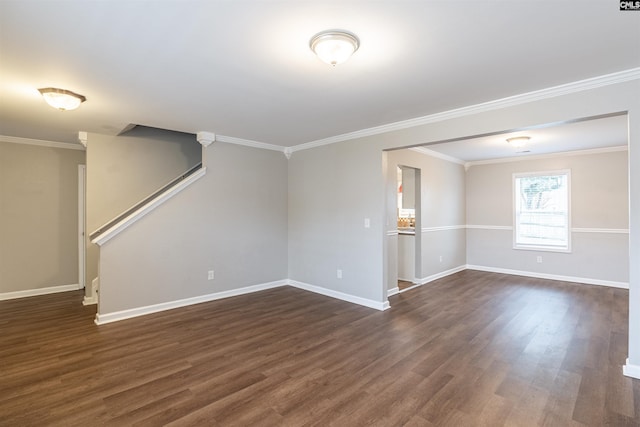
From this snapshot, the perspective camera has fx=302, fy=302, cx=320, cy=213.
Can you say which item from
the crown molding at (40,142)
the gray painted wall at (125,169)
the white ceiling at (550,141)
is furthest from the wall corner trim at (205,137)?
the white ceiling at (550,141)

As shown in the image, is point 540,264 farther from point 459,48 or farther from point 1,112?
point 1,112

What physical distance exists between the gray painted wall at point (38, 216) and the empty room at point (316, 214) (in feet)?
0.10

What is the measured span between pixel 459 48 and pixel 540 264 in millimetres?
5786

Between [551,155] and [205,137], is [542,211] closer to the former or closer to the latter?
[551,155]

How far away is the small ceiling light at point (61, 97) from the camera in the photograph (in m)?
2.87

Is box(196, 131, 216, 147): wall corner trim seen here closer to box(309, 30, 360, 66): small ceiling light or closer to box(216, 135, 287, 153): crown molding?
box(216, 135, 287, 153): crown molding

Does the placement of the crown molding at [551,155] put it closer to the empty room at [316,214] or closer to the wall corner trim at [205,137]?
the empty room at [316,214]

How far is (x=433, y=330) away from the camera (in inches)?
138

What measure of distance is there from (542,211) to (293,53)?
641 cm

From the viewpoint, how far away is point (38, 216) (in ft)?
16.4

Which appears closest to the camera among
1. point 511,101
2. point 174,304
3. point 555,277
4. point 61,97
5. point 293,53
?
point 293,53

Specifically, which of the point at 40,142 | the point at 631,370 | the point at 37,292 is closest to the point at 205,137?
the point at 40,142

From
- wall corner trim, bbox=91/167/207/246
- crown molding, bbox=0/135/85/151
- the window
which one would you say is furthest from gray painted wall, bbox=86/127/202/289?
the window

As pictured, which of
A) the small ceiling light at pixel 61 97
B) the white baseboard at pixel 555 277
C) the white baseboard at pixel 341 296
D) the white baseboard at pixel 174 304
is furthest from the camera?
the white baseboard at pixel 555 277
